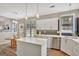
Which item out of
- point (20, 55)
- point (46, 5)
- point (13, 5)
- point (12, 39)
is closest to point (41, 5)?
point (46, 5)

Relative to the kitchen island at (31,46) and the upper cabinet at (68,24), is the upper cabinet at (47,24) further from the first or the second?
the kitchen island at (31,46)

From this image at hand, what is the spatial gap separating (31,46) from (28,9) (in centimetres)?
88

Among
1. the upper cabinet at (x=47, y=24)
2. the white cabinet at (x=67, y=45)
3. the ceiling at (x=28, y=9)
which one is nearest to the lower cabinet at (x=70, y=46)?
the white cabinet at (x=67, y=45)

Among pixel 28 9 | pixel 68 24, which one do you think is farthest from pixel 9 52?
pixel 68 24

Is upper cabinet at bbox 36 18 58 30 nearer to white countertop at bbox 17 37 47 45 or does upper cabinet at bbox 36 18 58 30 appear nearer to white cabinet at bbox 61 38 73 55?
white countertop at bbox 17 37 47 45

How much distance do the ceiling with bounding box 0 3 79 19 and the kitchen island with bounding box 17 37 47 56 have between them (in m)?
0.60

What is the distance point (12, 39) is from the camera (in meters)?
2.19

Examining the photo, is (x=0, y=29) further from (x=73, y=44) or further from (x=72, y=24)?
(x=73, y=44)

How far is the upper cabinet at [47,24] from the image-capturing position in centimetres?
215

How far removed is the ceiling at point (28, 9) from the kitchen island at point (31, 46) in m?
0.60

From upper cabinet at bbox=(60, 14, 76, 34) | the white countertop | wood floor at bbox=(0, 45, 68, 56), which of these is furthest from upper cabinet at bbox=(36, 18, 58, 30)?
wood floor at bbox=(0, 45, 68, 56)

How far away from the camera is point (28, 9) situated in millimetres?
2127

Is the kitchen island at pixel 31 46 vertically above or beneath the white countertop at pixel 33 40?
beneath

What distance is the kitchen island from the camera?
2.13 m
